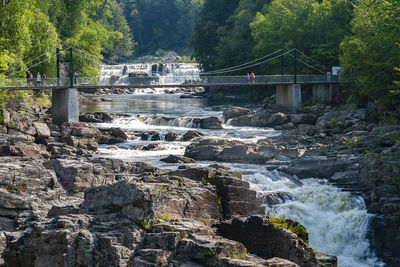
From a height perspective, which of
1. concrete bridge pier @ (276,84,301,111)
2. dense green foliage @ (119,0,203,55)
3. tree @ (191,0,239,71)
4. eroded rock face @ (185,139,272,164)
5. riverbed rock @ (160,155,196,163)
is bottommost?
riverbed rock @ (160,155,196,163)

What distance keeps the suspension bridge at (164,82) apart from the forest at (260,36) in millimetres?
827

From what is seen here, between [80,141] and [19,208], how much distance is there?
22578 mm

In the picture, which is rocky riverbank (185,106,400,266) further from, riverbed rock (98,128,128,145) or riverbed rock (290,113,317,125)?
riverbed rock (98,128,128,145)

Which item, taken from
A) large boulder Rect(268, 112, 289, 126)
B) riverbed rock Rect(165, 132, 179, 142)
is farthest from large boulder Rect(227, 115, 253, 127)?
riverbed rock Rect(165, 132, 179, 142)

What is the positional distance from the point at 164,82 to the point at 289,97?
12.2 meters

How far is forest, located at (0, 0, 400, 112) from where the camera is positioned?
1735 inches

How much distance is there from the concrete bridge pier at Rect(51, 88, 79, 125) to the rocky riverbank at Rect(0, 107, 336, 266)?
95.0 ft

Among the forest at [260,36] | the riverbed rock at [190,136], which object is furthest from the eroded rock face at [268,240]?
the riverbed rock at [190,136]

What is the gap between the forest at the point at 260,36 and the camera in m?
44.1

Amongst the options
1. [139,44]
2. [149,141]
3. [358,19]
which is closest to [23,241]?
[149,141]

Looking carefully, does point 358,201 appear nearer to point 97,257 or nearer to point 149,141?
point 97,257

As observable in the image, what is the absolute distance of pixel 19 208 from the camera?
1684 centimetres

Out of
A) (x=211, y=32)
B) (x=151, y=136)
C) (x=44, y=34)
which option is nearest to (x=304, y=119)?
(x=151, y=136)

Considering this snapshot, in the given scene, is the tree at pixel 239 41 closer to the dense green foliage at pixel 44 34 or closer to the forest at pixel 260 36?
the forest at pixel 260 36
